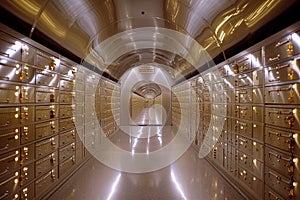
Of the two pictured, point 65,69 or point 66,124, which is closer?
point 65,69

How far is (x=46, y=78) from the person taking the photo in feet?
16.6

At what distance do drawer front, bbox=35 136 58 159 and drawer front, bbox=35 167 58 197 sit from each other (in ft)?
1.15

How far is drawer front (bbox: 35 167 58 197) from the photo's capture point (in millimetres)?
4600

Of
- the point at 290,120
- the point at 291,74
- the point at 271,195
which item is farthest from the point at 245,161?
the point at 291,74

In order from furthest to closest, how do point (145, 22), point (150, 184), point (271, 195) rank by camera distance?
point (145, 22)
point (150, 184)
point (271, 195)

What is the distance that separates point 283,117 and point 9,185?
3.27 metres

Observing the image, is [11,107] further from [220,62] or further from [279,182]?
[220,62]

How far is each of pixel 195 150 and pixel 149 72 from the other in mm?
10654

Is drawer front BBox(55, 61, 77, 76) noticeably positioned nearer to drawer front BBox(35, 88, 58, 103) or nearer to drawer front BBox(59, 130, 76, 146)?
drawer front BBox(35, 88, 58, 103)

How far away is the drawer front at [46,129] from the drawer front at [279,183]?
330cm

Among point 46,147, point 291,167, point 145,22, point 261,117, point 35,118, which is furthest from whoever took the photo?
point 145,22

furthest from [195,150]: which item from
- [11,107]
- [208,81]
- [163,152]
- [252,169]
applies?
[11,107]

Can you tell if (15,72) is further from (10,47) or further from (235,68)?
(235,68)

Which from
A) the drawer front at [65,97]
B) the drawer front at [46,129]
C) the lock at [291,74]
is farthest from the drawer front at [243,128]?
the drawer front at [65,97]
